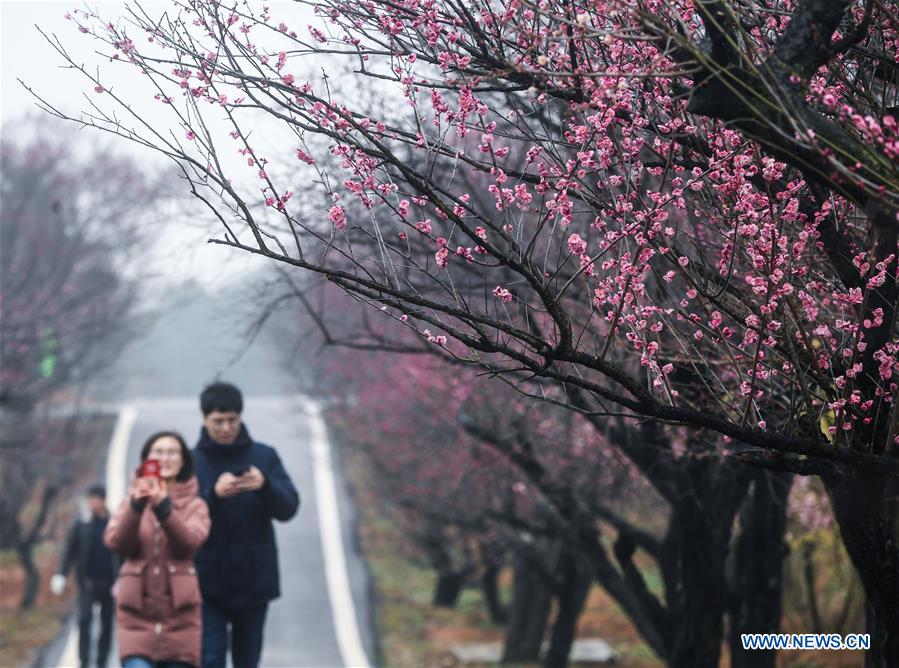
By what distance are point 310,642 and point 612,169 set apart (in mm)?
15043

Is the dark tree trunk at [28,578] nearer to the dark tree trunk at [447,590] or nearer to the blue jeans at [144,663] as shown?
the dark tree trunk at [447,590]

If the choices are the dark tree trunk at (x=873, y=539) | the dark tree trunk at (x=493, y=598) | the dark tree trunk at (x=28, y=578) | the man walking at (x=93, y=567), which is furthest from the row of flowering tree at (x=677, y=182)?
the dark tree trunk at (x=28, y=578)

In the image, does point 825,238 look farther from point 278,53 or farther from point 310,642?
point 310,642

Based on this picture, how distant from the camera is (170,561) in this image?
A: 6898 mm

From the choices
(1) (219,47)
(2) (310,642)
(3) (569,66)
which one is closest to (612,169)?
(3) (569,66)

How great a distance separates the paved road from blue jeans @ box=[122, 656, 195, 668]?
10.1 meters

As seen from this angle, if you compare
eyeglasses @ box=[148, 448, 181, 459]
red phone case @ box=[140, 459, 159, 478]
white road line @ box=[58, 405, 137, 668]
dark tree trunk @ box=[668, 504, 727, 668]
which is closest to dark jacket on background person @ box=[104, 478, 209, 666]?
red phone case @ box=[140, 459, 159, 478]

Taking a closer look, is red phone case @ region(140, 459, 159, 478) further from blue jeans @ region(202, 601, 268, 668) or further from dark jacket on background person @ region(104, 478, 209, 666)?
blue jeans @ region(202, 601, 268, 668)

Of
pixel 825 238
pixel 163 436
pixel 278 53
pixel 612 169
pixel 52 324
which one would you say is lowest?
pixel 163 436

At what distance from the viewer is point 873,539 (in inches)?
216

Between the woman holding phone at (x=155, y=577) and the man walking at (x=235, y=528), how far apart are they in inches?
19.0

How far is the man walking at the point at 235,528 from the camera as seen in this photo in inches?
293

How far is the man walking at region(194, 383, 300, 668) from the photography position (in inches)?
293

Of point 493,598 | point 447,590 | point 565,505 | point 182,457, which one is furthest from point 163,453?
point 447,590
